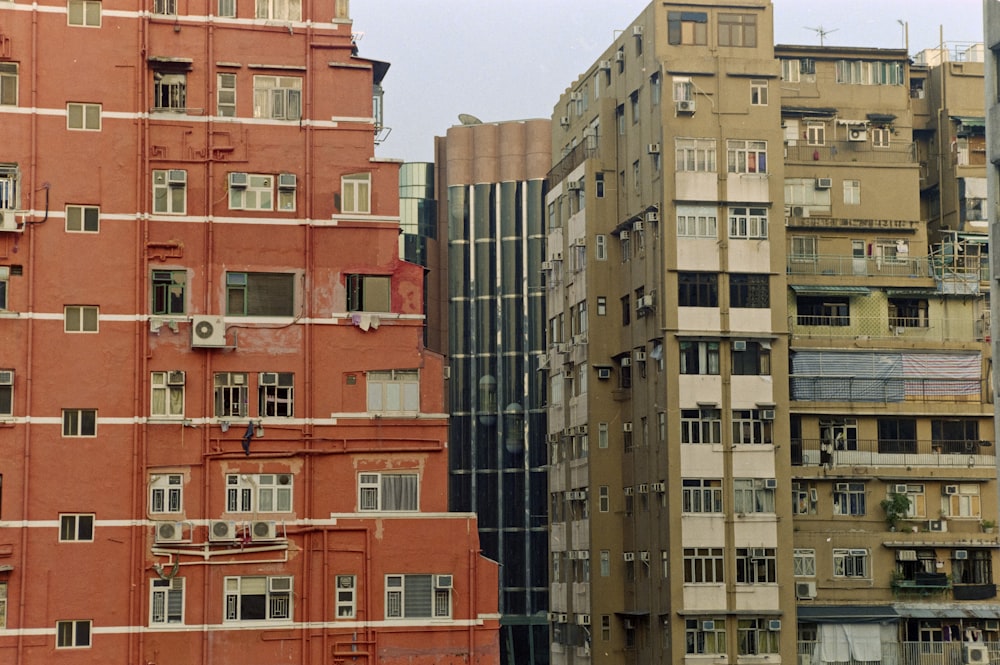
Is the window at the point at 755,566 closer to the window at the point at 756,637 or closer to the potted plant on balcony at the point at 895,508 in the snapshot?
the window at the point at 756,637

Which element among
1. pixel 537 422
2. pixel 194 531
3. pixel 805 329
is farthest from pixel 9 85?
pixel 537 422

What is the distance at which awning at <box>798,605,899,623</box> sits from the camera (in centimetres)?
6556

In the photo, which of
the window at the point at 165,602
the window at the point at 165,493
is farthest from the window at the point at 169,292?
the window at the point at 165,602

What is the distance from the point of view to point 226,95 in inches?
1956

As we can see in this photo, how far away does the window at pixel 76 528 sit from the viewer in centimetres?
4669

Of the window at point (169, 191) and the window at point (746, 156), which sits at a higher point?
the window at point (746, 156)

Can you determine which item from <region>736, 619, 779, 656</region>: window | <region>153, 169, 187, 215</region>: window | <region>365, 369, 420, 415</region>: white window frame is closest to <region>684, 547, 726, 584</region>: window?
<region>736, 619, 779, 656</region>: window

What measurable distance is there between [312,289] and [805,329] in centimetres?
2601

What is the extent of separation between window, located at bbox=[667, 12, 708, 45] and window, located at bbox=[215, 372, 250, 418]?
1046 inches

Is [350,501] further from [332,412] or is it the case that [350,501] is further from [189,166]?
[189,166]

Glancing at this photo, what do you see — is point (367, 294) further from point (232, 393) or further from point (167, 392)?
point (167, 392)

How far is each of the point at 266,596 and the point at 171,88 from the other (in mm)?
14031

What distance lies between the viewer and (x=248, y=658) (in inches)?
1838

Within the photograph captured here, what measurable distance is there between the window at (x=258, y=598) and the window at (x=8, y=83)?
14.0 m
